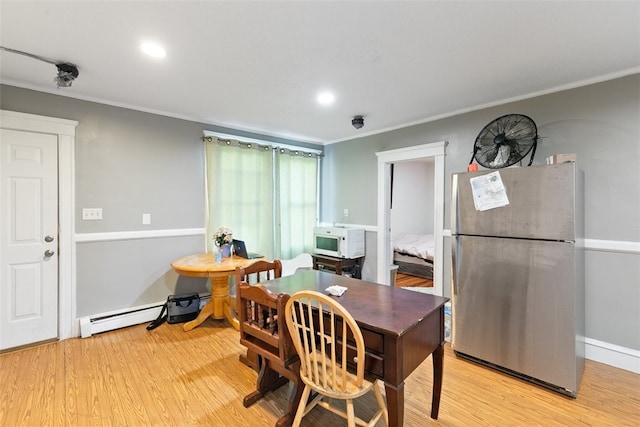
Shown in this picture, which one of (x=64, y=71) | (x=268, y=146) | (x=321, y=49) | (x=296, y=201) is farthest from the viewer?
(x=296, y=201)

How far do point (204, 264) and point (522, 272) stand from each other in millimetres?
2790

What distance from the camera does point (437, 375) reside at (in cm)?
174

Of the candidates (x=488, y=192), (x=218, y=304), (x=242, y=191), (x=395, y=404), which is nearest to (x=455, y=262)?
(x=488, y=192)

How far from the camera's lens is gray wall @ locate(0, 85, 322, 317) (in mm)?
2840

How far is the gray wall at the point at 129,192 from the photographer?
2840 mm

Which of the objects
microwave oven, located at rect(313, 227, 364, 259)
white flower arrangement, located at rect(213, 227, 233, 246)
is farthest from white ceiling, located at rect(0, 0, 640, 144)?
microwave oven, located at rect(313, 227, 364, 259)

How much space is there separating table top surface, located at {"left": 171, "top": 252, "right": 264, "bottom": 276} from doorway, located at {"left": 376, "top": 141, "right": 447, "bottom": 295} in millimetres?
1856

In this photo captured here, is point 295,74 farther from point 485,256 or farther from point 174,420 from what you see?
point 174,420

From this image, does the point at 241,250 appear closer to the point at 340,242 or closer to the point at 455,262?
the point at 340,242

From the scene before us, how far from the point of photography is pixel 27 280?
103 inches

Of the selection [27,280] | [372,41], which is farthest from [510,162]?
[27,280]

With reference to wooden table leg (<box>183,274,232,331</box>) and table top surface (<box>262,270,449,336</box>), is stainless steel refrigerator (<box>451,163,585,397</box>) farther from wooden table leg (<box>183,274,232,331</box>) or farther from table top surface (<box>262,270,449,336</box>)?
wooden table leg (<box>183,274,232,331</box>)

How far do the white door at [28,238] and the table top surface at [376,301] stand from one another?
2.30 m

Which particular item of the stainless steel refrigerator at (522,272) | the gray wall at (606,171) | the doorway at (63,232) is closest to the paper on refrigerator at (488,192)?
the stainless steel refrigerator at (522,272)
